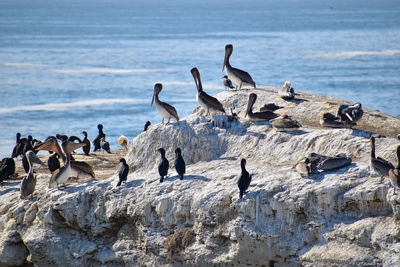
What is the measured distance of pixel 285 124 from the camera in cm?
1580

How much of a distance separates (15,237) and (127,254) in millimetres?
3258

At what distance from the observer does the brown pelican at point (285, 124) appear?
51.8ft

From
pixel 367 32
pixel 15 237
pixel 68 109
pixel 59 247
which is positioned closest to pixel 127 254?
pixel 59 247

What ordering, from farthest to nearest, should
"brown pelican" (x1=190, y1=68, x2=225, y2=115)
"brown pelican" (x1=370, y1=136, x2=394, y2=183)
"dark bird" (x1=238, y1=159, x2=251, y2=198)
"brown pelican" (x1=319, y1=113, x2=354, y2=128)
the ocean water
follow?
the ocean water < "brown pelican" (x1=190, y1=68, x2=225, y2=115) < "brown pelican" (x1=319, y1=113, x2=354, y2=128) < "dark bird" (x1=238, y1=159, x2=251, y2=198) < "brown pelican" (x1=370, y1=136, x2=394, y2=183)

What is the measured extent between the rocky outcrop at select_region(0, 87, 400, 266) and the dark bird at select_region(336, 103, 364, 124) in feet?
1.96

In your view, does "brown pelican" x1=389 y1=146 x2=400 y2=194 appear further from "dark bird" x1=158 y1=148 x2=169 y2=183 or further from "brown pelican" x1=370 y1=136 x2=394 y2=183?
"dark bird" x1=158 y1=148 x2=169 y2=183

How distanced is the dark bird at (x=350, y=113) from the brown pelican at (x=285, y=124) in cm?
105

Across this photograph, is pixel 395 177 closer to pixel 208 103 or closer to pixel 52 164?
pixel 208 103

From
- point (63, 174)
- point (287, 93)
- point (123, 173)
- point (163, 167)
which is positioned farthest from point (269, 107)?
point (63, 174)

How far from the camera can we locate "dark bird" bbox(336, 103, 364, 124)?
51.5 feet

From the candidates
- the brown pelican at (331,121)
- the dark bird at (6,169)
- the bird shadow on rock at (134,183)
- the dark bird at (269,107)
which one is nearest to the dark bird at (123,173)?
the bird shadow on rock at (134,183)

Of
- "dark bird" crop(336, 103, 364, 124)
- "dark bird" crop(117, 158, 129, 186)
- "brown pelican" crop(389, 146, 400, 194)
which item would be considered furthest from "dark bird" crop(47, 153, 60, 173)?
"brown pelican" crop(389, 146, 400, 194)

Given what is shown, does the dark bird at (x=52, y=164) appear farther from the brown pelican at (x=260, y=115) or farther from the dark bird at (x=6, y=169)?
the brown pelican at (x=260, y=115)

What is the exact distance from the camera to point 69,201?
16.3m
